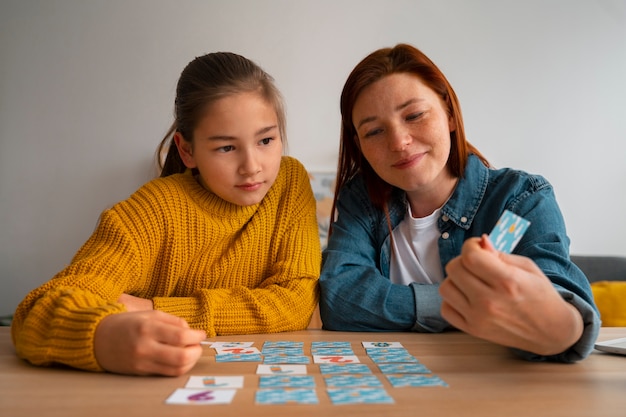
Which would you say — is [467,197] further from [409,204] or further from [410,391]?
[410,391]

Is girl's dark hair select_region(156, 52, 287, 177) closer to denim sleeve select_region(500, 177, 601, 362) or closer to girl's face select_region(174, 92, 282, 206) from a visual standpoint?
girl's face select_region(174, 92, 282, 206)

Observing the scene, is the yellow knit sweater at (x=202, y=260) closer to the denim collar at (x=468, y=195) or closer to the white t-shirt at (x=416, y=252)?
the white t-shirt at (x=416, y=252)

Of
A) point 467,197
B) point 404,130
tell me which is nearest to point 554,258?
point 467,197

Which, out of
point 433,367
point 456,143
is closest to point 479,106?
point 456,143

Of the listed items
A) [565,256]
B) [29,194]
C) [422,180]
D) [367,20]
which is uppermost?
[367,20]

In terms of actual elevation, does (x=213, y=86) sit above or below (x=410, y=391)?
above

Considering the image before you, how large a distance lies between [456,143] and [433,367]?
0.78m

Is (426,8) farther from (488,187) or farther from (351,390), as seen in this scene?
(351,390)

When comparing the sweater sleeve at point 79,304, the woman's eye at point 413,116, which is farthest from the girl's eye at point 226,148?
the woman's eye at point 413,116

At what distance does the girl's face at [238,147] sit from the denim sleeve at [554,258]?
59 cm

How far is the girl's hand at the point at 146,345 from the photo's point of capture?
902 millimetres

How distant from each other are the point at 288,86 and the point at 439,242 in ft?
7.18

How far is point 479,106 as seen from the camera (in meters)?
3.63

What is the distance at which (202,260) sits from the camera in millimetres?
1508
